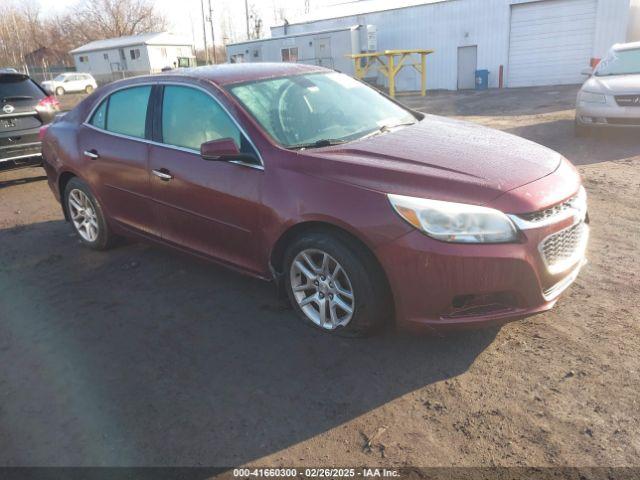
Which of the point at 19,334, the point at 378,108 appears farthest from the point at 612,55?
the point at 19,334

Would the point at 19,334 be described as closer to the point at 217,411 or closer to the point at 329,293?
the point at 217,411

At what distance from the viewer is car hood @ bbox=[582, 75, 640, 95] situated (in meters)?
8.37

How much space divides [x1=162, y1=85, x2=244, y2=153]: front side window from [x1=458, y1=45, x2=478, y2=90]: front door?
72.5 ft

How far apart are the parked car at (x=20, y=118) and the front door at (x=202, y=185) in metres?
5.17

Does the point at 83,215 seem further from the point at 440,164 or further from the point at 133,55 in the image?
the point at 133,55

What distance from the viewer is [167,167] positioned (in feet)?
12.9

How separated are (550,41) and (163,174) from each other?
21.4 meters

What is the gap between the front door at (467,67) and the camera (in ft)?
77.1

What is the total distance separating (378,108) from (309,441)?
2706 mm

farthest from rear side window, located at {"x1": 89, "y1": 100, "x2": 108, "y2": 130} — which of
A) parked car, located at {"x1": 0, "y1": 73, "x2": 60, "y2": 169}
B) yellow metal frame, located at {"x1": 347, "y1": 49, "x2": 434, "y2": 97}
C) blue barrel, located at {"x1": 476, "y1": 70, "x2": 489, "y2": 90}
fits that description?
blue barrel, located at {"x1": 476, "y1": 70, "x2": 489, "y2": 90}

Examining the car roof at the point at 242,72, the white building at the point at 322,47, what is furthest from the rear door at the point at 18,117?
the white building at the point at 322,47

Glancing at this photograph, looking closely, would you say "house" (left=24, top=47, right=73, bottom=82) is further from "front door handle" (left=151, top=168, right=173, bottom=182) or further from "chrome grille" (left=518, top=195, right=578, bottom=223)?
Result: "chrome grille" (left=518, top=195, right=578, bottom=223)

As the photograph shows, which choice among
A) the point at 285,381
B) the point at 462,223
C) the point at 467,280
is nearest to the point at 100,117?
the point at 285,381

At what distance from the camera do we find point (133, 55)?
51.0 metres
